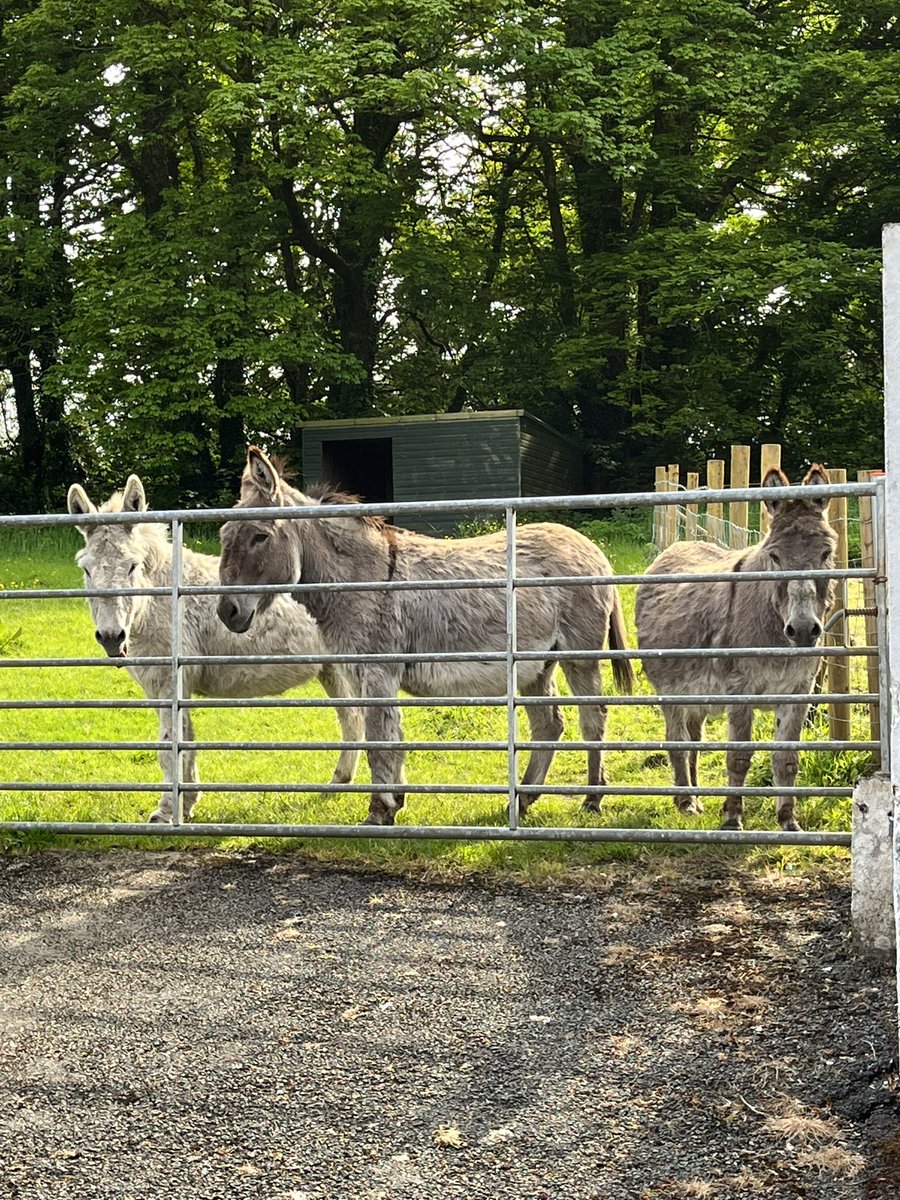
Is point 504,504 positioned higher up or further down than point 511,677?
higher up

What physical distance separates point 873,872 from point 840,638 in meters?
3.37

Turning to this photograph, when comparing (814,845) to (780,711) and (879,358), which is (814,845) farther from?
(879,358)

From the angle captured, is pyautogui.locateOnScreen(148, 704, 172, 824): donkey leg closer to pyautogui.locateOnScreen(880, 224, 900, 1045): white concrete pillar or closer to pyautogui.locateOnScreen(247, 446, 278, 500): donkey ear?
Answer: pyautogui.locateOnScreen(247, 446, 278, 500): donkey ear

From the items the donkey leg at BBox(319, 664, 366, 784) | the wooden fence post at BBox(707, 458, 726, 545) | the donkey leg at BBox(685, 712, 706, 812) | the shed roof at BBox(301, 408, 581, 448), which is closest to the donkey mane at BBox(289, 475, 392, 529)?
the donkey leg at BBox(319, 664, 366, 784)

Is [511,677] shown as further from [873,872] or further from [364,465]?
[364,465]

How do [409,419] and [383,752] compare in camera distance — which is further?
[409,419]

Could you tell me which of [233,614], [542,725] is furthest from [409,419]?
[233,614]

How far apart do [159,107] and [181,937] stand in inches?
1024

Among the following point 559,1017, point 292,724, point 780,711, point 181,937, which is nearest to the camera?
point 559,1017

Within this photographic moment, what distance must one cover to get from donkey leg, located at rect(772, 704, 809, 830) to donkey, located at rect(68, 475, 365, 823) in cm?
256

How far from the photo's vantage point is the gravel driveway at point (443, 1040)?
3.01 meters

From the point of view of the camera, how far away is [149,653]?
7.39 meters

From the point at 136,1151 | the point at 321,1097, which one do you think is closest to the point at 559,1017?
the point at 321,1097

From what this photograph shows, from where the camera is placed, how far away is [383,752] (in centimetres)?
648
